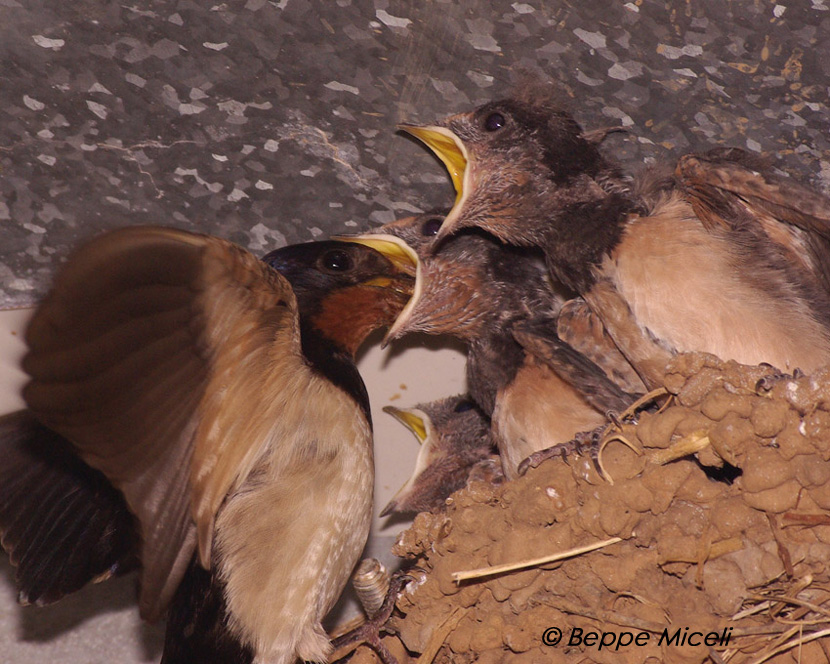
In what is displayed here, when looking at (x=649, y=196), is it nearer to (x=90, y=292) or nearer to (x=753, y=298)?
(x=753, y=298)

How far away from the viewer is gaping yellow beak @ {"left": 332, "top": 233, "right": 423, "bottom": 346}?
8.58 ft

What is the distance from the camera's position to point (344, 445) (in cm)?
238

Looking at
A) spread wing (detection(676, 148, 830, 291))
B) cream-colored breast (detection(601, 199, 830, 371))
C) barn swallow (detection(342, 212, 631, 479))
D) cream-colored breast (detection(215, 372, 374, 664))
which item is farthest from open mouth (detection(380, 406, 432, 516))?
spread wing (detection(676, 148, 830, 291))

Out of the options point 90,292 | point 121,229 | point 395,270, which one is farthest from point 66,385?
point 395,270

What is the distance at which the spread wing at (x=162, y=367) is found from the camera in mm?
1638

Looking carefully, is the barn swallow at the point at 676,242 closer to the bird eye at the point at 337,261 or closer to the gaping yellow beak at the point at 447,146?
the gaping yellow beak at the point at 447,146

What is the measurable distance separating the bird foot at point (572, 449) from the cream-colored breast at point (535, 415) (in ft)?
0.38

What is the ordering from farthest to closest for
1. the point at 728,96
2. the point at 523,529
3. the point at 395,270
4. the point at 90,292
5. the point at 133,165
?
the point at 395,270
the point at 133,165
the point at 728,96
the point at 523,529
the point at 90,292

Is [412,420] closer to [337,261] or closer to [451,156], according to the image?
[337,261]

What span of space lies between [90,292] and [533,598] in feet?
3.73

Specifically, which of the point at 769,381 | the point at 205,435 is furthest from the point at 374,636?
the point at 769,381

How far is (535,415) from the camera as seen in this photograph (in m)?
2.49

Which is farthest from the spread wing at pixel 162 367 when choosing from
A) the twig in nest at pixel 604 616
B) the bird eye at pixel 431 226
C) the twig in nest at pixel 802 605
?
the twig in nest at pixel 802 605

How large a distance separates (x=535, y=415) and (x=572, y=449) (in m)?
0.26
